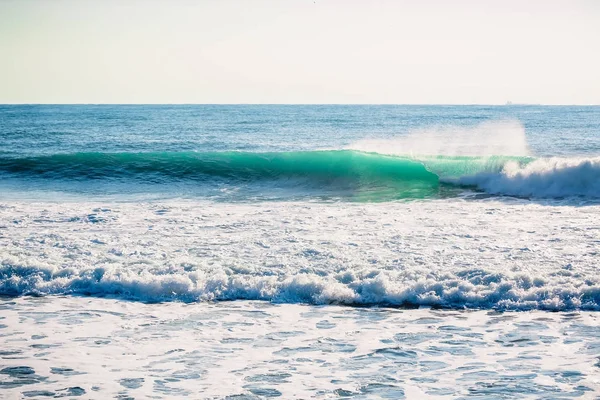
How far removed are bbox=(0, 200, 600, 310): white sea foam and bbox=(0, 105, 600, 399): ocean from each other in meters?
0.03

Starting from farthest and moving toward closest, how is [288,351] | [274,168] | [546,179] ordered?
[274,168] < [546,179] < [288,351]

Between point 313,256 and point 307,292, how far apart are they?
130 centimetres

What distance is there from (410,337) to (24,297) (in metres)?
4.42

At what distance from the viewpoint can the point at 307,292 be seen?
6.80 metres

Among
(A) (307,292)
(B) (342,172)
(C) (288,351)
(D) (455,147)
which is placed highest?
(D) (455,147)

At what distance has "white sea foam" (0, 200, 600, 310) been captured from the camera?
6.75 metres

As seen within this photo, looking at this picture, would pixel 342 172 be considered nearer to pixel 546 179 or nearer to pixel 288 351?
Answer: pixel 546 179

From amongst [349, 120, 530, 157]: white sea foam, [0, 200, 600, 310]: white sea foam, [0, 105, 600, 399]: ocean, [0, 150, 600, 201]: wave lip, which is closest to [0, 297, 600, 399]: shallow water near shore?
[0, 105, 600, 399]: ocean

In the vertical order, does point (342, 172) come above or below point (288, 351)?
above

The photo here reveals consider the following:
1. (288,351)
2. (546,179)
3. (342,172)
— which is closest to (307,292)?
(288,351)

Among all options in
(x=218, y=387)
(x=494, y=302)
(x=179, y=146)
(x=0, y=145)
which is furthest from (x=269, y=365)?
(x=0, y=145)

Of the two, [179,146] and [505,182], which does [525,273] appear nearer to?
[505,182]

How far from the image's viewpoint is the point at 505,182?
14.7 metres

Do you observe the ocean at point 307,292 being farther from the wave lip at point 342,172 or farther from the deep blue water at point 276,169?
the deep blue water at point 276,169
